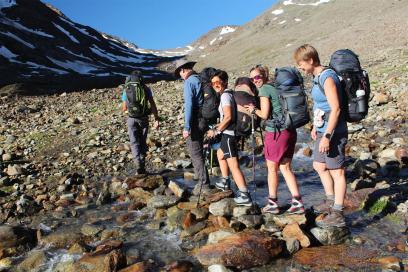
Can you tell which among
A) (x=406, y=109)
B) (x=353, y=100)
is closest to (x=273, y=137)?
(x=353, y=100)

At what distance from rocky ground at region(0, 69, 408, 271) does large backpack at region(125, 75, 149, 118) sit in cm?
165

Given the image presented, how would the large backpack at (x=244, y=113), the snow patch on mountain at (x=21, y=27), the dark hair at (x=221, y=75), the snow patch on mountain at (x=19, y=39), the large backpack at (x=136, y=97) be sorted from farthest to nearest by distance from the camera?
the snow patch on mountain at (x=21, y=27) < the snow patch on mountain at (x=19, y=39) < the large backpack at (x=136, y=97) < the dark hair at (x=221, y=75) < the large backpack at (x=244, y=113)

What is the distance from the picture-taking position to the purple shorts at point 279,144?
21.6ft

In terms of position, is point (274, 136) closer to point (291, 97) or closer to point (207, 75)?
point (291, 97)

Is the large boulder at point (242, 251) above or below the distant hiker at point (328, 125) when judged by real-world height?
below

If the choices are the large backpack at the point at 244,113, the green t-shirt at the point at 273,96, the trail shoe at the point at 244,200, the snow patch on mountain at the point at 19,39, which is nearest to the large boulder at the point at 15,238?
the trail shoe at the point at 244,200

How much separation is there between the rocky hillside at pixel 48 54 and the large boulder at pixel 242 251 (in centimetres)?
4084

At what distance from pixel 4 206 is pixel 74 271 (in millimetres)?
4150

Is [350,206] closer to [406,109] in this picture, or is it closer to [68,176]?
[68,176]

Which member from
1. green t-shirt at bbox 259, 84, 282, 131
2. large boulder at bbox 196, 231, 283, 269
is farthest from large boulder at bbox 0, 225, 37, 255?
green t-shirt at bbox 259, 84, 282, 131

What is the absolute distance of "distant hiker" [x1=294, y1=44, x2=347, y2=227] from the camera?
5.82 m

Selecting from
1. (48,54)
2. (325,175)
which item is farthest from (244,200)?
(48,54)

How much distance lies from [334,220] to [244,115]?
2225 millimetres

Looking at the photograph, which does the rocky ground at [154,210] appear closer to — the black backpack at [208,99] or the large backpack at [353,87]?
the black backpack at [208,99]
